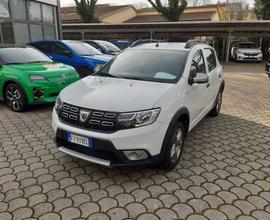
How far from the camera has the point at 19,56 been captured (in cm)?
662

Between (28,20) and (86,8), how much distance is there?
62.5 ft

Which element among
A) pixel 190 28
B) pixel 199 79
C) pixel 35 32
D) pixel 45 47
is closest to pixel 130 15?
pixel 190 28

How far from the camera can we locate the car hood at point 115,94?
3012 millimetres

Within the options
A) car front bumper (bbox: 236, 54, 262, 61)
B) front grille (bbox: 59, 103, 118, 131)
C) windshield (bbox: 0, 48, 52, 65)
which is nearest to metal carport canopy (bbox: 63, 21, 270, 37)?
car front bumper (bbox: 236, 54, 262, 61)

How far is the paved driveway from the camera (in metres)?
2.72

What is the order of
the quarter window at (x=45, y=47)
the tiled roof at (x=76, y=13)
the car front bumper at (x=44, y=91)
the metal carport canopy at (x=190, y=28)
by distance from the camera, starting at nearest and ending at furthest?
the car front bumper at (x=44, y=91) < the quarter window at (x=45, y=47) < the metal carport canopy at (x=190, y=28) < the tiled roof at (x=76, y=13)

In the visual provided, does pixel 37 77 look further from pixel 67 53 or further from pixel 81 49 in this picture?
pixel 81 49

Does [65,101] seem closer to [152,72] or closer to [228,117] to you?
[152,72]

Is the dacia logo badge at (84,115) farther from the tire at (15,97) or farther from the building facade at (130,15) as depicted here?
the building facade at (130,15)

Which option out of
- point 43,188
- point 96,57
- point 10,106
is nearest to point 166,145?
point 43,188

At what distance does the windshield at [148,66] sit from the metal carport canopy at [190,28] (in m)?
17.4

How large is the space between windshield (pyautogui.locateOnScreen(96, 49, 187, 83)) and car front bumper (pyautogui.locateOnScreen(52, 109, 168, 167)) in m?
0.95

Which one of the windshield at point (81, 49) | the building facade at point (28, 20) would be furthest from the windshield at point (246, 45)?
the windshield at point (81, 49)

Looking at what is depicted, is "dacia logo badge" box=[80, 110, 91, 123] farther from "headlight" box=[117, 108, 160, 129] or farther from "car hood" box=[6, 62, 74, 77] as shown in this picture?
"car hood" box=[6, 62, 74, 77]
